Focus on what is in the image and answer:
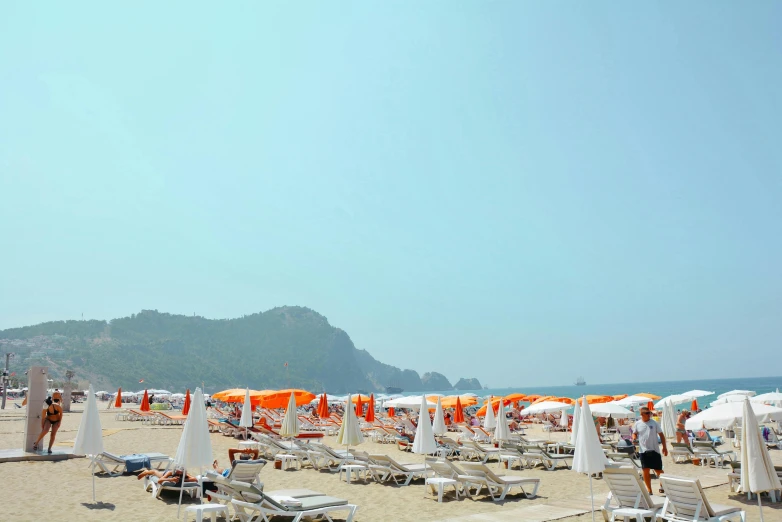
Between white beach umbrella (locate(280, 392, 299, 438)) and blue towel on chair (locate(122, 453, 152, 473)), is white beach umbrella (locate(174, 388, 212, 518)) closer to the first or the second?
blue towel on chair (locate(122, 453, 152, 473))

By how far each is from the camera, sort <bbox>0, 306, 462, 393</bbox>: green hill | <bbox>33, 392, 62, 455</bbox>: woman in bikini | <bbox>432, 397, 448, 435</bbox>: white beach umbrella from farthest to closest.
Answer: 1. <bbox>0, 306, 462, 393</bbox>: green hill
2. <bbox>432, 397, 448, 435</bbox>: white beach umbrella
3. <bbox>33, 392, 62, 455</bbox>: woman in bikini

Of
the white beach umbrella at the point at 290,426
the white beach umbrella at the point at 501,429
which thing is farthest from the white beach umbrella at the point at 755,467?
the white beach umbrella at the point at 290,426

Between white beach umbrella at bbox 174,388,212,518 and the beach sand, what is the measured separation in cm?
103

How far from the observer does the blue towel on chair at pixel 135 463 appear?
1055 centimetres

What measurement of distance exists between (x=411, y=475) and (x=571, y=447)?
17.7 ft

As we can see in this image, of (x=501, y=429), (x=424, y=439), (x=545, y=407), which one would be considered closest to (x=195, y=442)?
(x=424, y=439)

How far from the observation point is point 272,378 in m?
185

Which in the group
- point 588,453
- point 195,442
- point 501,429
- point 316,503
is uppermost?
point 588,453

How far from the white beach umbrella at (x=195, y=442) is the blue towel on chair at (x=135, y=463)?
4.21 meters

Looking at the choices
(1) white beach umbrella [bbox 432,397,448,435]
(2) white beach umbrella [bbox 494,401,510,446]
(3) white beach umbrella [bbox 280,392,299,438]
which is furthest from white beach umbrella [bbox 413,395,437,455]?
(3) white beach umbrella [bbox 280,392,299,438]

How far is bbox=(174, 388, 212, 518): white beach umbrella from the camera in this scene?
6961mm

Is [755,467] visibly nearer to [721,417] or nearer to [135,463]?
[721,417]

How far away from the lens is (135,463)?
1061cm

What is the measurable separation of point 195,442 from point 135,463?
4536 mm
